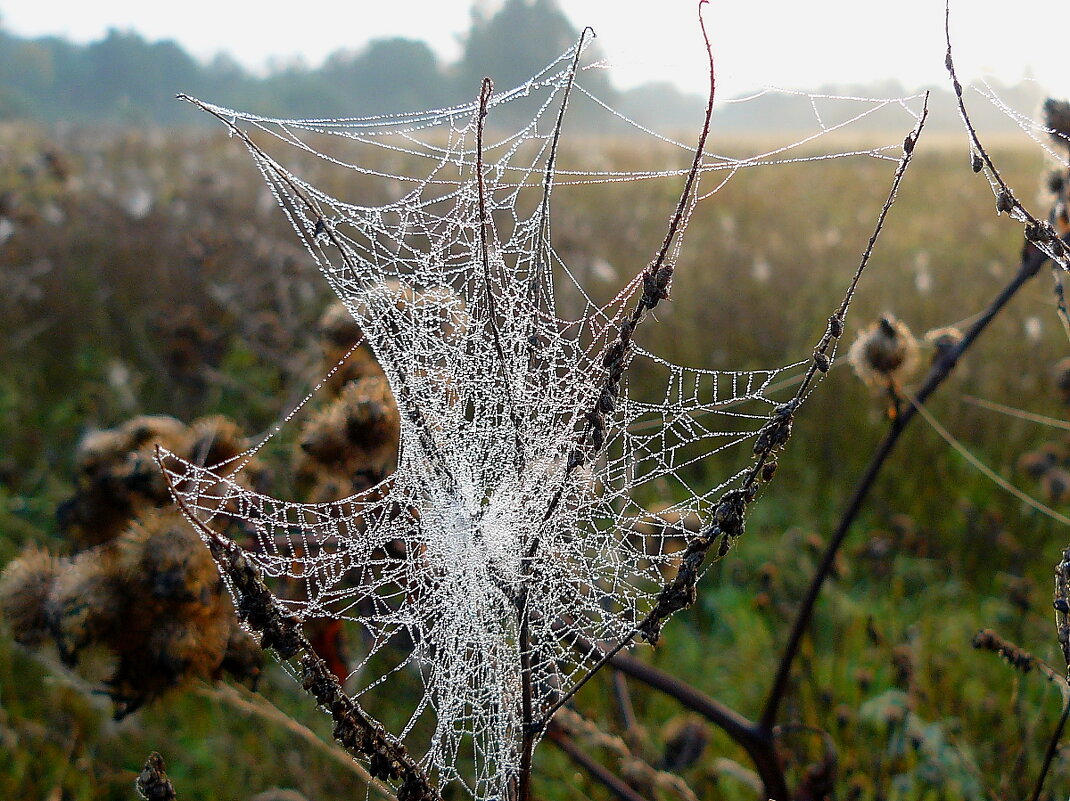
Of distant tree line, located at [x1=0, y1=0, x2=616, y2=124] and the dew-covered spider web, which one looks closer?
the dew-covered spider web

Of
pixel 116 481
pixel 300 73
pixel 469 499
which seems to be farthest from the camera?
pixel 300 73

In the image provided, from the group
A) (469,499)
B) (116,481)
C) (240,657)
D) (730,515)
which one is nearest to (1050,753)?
(730,515)

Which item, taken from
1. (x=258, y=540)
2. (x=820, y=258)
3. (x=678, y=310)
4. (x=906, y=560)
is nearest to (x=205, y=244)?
(x=678, y=310)

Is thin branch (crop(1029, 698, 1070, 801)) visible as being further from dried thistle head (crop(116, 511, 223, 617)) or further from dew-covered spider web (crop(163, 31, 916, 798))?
dried thistle head (crop(116, 511, 223, 617))

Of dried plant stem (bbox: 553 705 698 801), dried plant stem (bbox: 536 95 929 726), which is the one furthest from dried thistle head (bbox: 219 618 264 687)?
dried plant stem (bbox: 536 95 929 726)

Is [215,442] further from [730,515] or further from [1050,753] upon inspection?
[1050,753]

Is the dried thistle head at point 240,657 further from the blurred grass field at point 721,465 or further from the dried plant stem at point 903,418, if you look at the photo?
the dried plant stem at point 903,418
